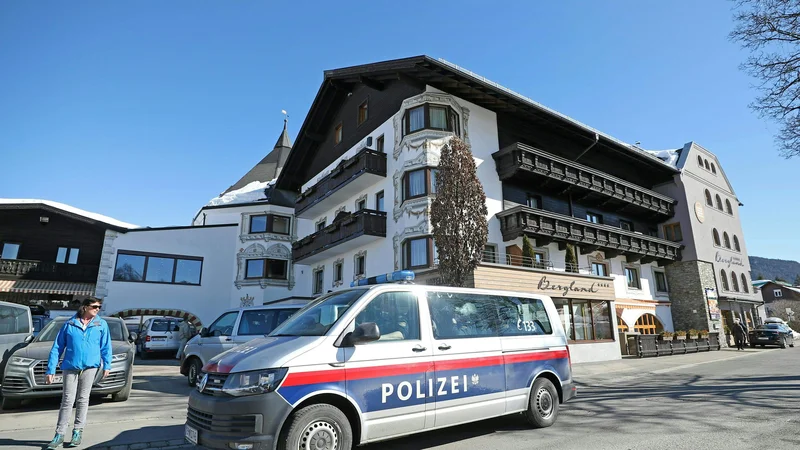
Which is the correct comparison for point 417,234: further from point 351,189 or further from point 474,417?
point 474,417

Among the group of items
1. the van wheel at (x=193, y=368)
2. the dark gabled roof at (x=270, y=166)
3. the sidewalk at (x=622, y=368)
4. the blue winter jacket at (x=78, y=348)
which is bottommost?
the sidewalk at (x=622, y=368)

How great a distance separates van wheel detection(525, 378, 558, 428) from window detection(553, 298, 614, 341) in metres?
12.6

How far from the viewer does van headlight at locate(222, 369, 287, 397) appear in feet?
14.9

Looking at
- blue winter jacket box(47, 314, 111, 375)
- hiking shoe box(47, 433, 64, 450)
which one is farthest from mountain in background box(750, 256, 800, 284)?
hiking shoe box(47, 433, 64, 450)

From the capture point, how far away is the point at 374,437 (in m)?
5.05

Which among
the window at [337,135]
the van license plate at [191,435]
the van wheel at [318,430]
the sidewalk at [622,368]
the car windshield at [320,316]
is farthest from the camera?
the window at [337,135]

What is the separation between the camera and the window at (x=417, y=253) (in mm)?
18922

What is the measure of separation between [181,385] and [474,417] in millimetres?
9856

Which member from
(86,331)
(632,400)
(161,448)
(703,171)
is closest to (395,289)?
(161,448)

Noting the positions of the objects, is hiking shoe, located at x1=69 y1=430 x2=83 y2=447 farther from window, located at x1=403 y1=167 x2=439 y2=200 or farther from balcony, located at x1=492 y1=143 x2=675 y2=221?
balcony, located at x1=492 y1=143 x2=675 y2=221

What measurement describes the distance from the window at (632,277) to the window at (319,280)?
60.3 ft

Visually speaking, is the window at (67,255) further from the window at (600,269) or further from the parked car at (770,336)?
the parked car at (770,336)

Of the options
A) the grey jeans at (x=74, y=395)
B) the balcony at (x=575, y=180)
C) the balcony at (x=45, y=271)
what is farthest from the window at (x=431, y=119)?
the balcony at (x=45, y=271)

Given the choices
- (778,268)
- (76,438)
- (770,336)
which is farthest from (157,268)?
(778,268)
